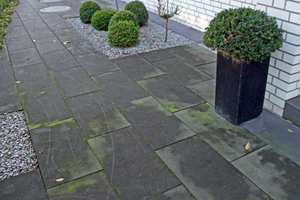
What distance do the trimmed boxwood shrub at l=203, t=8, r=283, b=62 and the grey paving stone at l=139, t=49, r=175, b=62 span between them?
3083 mm

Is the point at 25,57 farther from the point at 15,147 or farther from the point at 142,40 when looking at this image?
the point at 15,147

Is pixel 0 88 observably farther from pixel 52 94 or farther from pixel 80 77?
pixel 80 77

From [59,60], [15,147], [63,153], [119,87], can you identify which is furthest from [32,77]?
[63,153]

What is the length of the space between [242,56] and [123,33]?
446cm

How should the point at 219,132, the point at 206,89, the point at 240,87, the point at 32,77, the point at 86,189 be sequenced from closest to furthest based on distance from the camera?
the point at 86,189 → the point at 240,87 → the point at 219,132 → the point at 206,89 → the point at 32,77

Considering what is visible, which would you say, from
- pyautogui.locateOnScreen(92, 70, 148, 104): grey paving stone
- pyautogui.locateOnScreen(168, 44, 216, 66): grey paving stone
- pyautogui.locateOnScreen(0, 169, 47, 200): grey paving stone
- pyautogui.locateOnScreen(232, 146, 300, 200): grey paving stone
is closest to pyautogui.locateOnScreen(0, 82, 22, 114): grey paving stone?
pyautogui.locateOnScreen(92, 70, 148, 104): grey paving stone

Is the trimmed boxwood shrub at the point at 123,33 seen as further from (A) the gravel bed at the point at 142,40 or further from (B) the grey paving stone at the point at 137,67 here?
(B) the grey paving stone at the point at 137,67

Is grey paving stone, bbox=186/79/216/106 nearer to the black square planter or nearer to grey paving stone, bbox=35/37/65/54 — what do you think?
the black square planter

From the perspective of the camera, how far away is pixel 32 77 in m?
6.42

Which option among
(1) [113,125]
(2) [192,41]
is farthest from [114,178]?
(2) [192,41]

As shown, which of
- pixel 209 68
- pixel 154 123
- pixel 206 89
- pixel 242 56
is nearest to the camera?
pixel 242 56

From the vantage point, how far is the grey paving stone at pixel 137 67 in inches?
250

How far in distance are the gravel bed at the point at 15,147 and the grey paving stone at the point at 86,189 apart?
666 millimetres

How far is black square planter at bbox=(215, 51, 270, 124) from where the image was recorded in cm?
413
